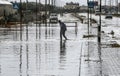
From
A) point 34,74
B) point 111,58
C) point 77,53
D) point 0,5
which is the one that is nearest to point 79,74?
point 34,74

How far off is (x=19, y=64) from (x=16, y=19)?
187ft

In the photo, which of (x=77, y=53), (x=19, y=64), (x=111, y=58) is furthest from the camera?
(x=77, y=53)

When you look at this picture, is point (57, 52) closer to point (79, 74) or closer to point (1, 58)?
point (1, 58)

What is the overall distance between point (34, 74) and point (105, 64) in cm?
427

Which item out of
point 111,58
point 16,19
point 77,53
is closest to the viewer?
point 111,58

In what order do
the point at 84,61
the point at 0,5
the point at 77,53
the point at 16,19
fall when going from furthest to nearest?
the point at 0,5
the point at 16,19
the point at 77,53
the point at 84,61

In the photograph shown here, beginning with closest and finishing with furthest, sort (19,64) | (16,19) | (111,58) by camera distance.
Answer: (19,64) → (111,58) → (16,19)

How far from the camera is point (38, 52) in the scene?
24.9 m

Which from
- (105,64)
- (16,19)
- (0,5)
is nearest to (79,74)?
(105,64)

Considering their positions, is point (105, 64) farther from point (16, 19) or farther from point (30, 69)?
point (16, 19)

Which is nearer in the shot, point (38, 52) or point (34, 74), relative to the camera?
point (34, 74)

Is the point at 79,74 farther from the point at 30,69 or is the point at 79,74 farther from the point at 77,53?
the point at 77,53

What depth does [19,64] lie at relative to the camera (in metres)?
19.2

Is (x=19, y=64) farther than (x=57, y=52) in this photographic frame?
No
